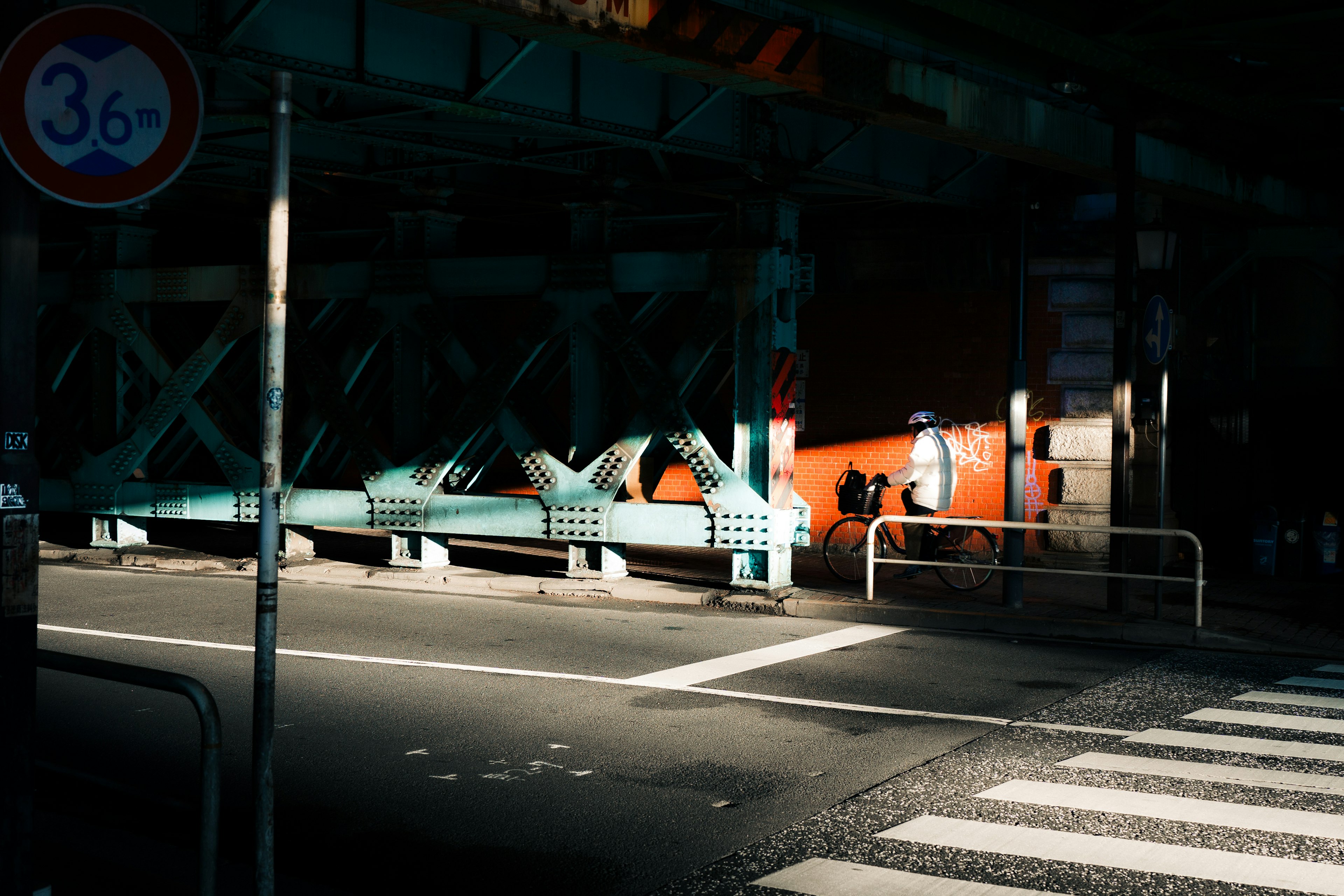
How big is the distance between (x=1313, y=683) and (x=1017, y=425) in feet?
13.3

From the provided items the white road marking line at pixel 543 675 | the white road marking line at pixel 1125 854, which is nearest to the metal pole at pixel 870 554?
the white road marking line at pixel 543 675

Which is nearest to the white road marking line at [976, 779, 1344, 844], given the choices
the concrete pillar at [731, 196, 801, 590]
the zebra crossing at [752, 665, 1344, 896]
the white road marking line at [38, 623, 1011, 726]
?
the zebra crossing at [752, 665, 1344, 896]

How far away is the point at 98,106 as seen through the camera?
421cm

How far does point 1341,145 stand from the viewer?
638 inches

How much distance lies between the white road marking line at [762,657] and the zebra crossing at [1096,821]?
2475 mm

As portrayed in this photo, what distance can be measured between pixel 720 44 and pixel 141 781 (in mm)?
6444

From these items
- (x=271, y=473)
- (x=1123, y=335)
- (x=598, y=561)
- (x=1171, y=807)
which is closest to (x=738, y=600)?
(x=598, y=561)

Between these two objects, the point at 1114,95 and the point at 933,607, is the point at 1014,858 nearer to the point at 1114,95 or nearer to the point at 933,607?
the point at 933,607

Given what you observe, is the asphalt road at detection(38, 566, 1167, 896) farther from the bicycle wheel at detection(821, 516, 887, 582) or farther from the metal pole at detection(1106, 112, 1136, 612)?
the bicycle wheel at detection(821, 516, 887, 582)

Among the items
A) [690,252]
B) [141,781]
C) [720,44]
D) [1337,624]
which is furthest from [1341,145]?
[141,781]

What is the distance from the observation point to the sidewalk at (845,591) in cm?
1203

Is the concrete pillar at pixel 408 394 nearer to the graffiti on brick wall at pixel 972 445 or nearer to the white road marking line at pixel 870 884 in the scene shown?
the graffiti on brick wall at pixel 972 445

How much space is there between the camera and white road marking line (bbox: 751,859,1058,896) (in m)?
5.36

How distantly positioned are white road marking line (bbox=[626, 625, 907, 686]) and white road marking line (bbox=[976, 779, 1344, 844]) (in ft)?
10.7
